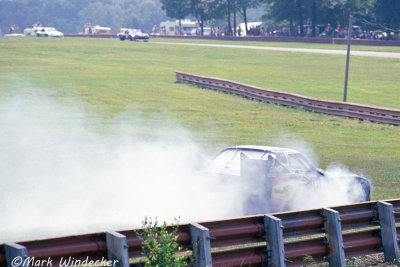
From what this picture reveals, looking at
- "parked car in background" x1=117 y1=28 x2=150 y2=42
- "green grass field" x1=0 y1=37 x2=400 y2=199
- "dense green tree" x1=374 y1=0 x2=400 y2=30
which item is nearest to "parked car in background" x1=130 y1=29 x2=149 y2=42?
"parked car in background" x1=117 y1=28 x2=150 y2=42

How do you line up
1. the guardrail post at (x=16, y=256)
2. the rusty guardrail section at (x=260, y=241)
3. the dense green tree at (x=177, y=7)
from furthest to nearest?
the dense green tree at (x=177, y=7) < the rusty guardrail section at (x=260, y=241) < the guardrail post at (x=16, y=256)

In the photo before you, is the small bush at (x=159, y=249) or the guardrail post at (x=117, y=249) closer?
the guardrail post at (x=117, y=249)

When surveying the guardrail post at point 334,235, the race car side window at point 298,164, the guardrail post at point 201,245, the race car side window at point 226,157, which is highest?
the guardrail post at point 201,245

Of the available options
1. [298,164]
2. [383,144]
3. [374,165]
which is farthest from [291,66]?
[298,164]

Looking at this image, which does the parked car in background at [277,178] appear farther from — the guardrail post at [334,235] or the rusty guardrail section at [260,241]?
the guardrail post at [334,235]

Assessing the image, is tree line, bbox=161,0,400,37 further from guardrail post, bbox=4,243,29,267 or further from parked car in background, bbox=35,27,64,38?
guardrail post, bbox=4,243,29,267

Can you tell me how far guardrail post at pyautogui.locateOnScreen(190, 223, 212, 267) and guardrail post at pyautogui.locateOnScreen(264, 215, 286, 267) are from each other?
2.73ft

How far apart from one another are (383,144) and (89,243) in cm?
1920

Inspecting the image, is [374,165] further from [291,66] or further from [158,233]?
[291,66]

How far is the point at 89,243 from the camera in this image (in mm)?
6555

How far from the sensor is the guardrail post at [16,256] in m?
5.92

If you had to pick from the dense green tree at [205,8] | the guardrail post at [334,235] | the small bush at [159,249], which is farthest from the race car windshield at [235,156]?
the dense green tree at [205,8]

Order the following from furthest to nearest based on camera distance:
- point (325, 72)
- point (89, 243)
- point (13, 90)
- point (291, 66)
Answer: point (291, 66)
point (325, 72)
point (13, 90)
point (89, 243)

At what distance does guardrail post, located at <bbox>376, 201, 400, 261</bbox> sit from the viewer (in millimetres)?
8578
